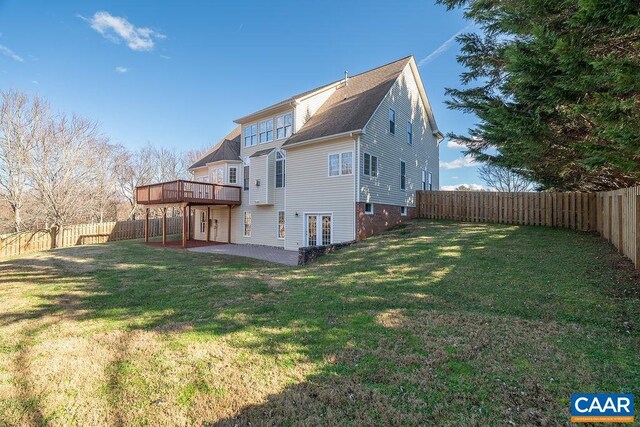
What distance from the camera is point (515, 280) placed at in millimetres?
7285

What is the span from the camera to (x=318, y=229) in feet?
52.1

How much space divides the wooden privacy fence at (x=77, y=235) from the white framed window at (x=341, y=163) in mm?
19738

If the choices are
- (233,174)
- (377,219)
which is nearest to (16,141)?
(233,174)

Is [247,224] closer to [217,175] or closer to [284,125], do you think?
[217,175]

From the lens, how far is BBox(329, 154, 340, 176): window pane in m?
15.1

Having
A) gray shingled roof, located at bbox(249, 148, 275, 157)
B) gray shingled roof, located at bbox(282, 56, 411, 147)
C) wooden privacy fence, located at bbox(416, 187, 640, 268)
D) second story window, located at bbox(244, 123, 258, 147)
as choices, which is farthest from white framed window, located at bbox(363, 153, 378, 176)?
second story window, located at bbox(244, 123, 258, 147)

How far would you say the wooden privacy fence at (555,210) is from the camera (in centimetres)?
745

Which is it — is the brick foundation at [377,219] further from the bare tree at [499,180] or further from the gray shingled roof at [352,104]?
the bare tree at [499,180]

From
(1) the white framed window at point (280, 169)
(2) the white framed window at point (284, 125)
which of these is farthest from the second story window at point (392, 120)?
(1) the white framed window at point (280, 169)

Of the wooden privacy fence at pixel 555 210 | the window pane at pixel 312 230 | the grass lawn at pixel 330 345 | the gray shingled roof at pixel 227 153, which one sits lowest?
the grass lawn at pixel 330 345

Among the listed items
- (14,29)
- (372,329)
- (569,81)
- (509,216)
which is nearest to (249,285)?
(372,329)

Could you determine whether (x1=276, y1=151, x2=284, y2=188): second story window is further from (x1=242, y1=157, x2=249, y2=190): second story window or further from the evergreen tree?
the evergreen tree

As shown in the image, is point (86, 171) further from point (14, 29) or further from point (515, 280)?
point (515, 280)

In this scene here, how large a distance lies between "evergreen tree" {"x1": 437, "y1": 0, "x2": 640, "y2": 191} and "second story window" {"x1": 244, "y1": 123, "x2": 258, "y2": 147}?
44.3ft
